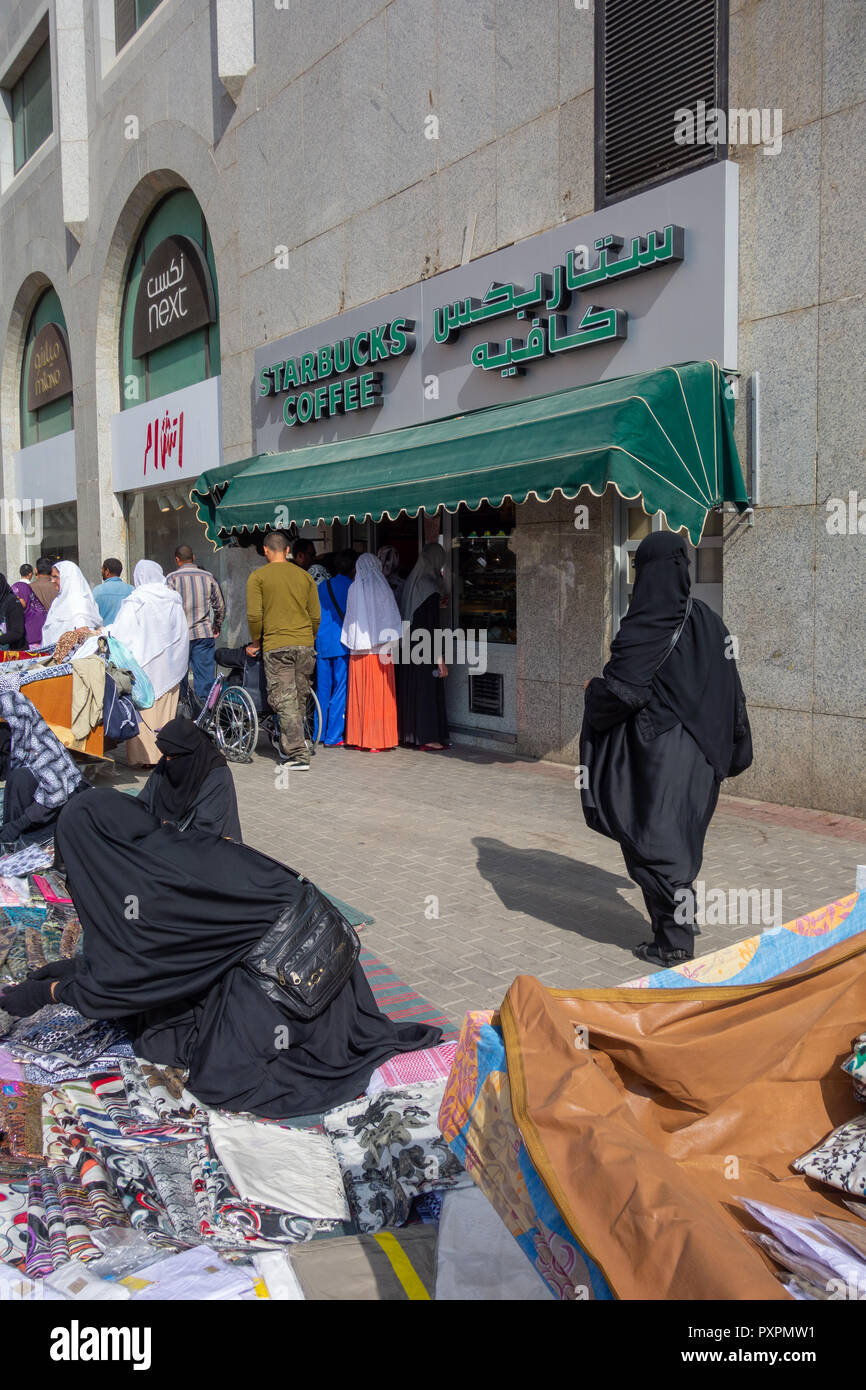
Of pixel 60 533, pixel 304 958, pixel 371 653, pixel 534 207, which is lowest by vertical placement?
pixel 304 958

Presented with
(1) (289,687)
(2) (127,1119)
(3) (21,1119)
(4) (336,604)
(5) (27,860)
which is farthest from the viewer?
(4) (336,604)

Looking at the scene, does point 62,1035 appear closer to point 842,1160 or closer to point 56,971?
point 56,971

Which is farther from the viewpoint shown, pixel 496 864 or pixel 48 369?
pixel 48 369

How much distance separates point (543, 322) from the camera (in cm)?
809

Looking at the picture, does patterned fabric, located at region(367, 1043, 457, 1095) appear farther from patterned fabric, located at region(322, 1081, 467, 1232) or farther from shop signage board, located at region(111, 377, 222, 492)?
shop signage board, located at region(111, 377, 222, 492)

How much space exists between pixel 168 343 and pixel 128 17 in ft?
16.7

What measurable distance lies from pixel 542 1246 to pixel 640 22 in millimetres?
7911

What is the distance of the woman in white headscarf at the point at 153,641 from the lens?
8703 millimetres

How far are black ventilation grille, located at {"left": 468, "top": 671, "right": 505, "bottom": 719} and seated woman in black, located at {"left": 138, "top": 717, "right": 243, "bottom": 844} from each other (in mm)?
5144

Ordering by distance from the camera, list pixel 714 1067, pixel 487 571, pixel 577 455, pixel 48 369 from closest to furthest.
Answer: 1. pixel 714 1067
2. pixel 577 455
3. pixel 487 571
4. pixel 48 369

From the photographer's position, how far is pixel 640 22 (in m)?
7.32

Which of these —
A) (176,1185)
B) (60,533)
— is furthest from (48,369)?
(176,1185)
